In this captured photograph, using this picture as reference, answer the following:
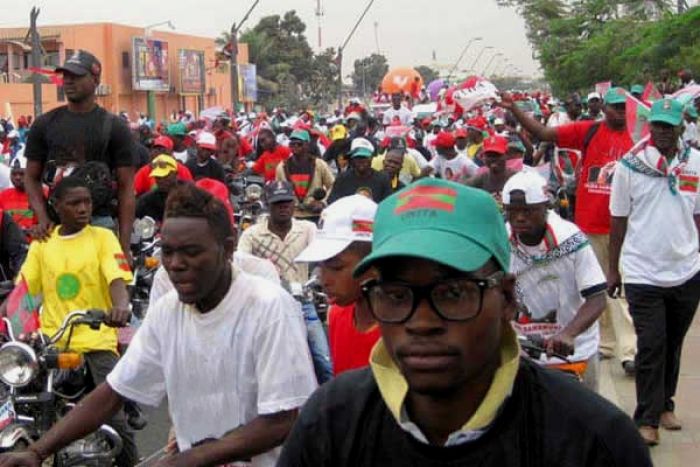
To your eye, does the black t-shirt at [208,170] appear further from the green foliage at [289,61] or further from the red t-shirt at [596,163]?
the green foliage at [289,61]

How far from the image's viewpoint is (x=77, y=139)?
285 inches

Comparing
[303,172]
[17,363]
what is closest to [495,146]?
[303,172]

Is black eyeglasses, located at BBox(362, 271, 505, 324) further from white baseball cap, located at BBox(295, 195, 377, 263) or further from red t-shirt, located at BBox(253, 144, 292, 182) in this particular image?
red t-shirt, located at BBox(253, 144, 292, 182)

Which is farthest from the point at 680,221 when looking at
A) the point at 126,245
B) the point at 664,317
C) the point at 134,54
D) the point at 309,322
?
the point at 134,54

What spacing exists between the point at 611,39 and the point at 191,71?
36793 millimetres

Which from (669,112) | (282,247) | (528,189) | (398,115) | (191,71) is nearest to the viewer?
(528,189)

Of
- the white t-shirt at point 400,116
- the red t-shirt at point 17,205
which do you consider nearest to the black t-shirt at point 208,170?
the red t-shirt at point 17,205

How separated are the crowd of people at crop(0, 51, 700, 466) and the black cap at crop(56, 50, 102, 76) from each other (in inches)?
0.5

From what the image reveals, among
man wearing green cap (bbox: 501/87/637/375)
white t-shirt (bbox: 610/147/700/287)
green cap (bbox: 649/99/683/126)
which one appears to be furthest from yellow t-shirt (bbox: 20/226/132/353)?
man wearing green cap (bbox: 501/87/637/375)

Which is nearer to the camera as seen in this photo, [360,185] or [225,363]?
[225,363]

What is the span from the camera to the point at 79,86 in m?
7.13

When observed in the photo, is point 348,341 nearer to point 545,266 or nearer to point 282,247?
point 545,266

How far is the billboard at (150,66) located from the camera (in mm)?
67250

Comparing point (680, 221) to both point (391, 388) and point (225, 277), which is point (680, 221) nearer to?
point (225, 277)
